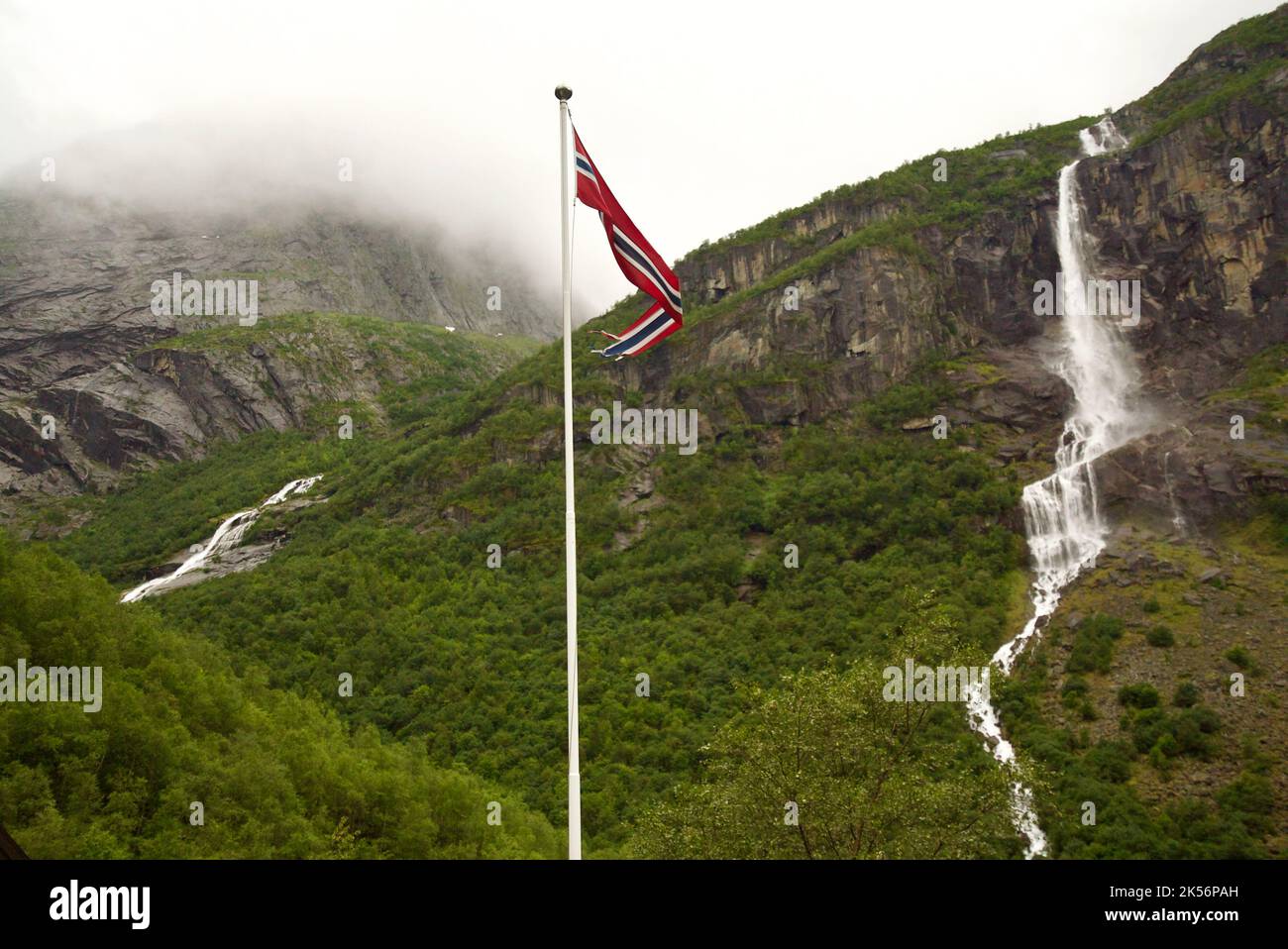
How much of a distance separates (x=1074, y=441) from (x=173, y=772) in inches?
3698

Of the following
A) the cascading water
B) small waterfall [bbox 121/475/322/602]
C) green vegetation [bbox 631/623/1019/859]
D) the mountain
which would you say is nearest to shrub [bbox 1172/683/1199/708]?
the mountain

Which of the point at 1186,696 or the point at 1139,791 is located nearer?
the point at 1139,791

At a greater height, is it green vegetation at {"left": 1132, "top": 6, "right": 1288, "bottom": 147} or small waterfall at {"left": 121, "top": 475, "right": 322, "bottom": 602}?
green vegetation at {"left": 1132, "top": 6, "right": 1288, "bottom": 147}

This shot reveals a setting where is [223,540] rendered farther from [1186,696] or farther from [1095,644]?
[1186,696]

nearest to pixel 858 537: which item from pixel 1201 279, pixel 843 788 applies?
pixel 1201 279

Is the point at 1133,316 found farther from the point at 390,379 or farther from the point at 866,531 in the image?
the point at 390,379

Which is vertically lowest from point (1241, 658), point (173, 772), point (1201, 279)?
point (173, 772)

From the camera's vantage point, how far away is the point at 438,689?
237ft

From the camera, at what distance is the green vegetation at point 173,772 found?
98.9ft

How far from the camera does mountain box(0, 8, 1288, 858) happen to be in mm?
46125

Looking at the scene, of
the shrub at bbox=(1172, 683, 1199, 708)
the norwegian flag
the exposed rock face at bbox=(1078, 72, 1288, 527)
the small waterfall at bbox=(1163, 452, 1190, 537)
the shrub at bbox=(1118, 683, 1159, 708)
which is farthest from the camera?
the exposed rock face at bbox=(1078, 72, 1288, 527)

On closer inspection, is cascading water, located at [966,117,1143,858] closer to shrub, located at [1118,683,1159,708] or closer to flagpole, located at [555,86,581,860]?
shrub, located at [1118,683,1159,708]

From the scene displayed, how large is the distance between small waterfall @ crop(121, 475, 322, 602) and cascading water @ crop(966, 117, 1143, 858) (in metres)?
85.9

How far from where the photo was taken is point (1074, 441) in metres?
100
